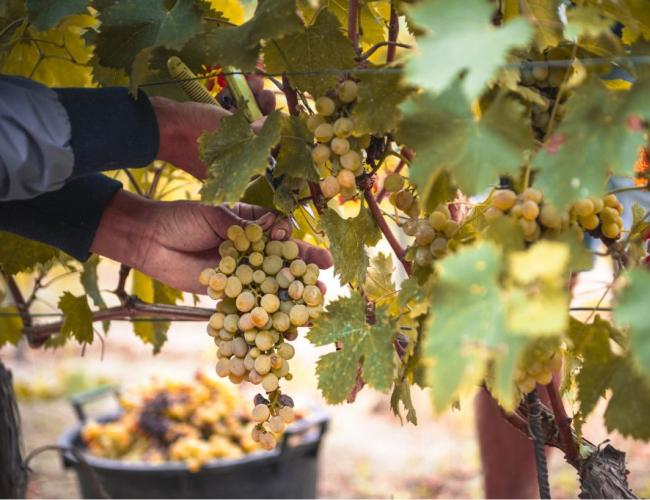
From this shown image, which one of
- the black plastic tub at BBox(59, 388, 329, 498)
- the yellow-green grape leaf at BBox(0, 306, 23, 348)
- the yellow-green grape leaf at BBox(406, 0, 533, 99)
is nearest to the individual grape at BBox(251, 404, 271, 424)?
the yellow-green grape leaf at BBox(406, 0, 533, 99)

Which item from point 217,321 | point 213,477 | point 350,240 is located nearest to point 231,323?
point 217,321

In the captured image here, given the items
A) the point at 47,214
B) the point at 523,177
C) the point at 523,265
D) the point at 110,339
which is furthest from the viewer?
the point at 110,339

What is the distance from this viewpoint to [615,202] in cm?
72

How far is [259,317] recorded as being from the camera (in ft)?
2.64

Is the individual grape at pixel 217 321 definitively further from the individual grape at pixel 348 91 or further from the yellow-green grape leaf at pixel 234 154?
the individual grape at pixel 348 91

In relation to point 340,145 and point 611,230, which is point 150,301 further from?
point 611,230

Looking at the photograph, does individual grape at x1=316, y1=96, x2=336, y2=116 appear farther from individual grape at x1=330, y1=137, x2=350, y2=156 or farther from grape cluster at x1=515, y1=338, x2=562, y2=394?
grape cluster at x1=515, y1=338, x2=562, y2=394

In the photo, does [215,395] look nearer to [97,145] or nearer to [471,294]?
[97,145]

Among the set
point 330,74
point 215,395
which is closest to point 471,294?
point 330,74

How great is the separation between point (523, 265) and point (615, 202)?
29cm

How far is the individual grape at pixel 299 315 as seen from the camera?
31.8 inches

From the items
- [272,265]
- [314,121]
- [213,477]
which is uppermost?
[314,121]

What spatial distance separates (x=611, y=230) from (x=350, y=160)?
0.77 feet

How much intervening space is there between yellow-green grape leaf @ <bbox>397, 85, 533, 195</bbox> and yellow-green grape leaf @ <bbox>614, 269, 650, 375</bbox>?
0.36 ft
